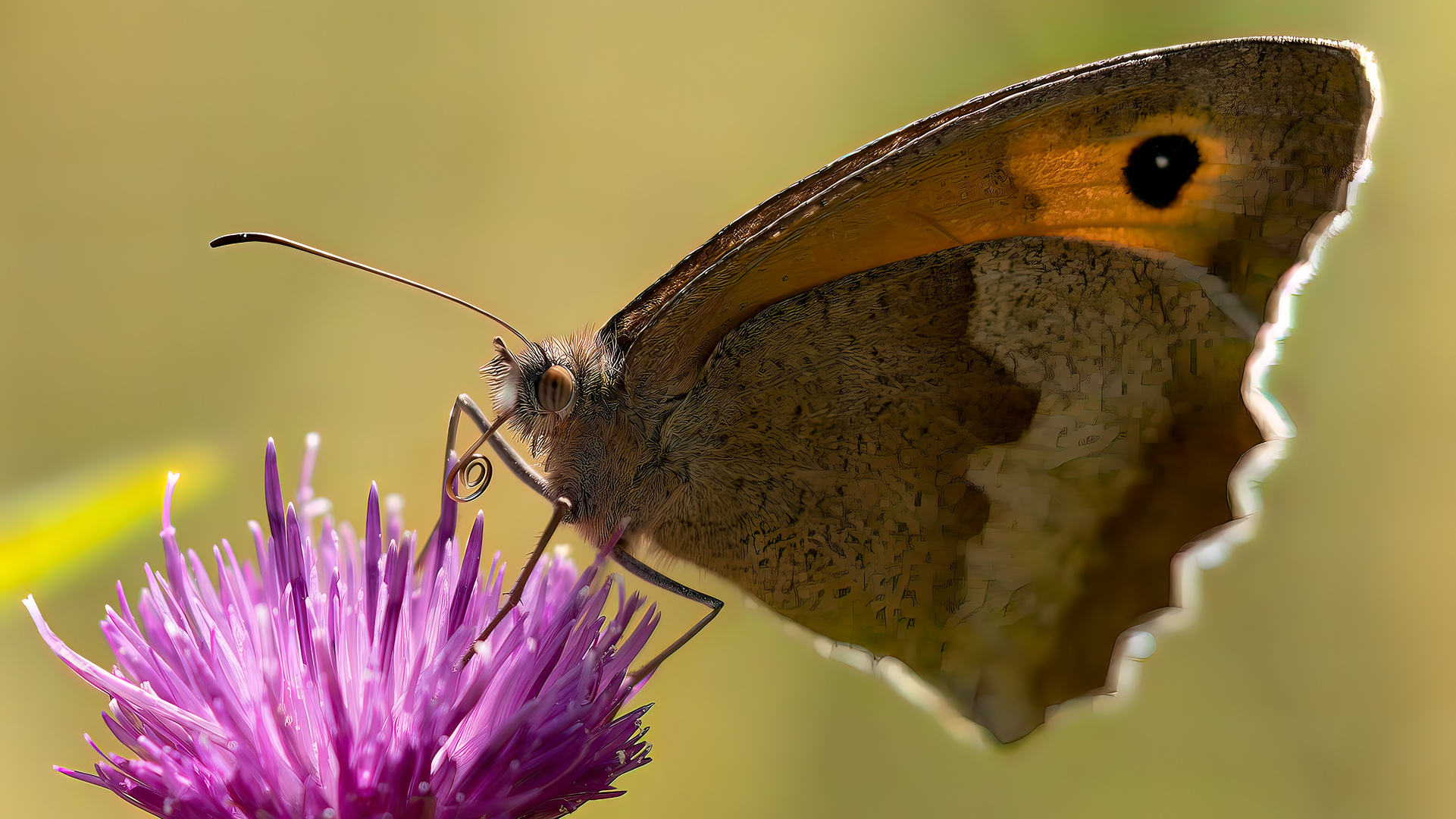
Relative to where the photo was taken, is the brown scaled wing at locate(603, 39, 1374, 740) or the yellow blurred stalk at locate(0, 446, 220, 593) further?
the brown scaled wing at locate(603, 39, 1374, 740)

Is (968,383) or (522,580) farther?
(968,383)

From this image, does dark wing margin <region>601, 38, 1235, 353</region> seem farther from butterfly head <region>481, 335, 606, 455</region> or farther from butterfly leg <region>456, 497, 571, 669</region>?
butterfly leg <region>456, 497, 571, 669</region>

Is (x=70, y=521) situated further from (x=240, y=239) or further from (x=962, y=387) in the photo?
(x=962, y=387)

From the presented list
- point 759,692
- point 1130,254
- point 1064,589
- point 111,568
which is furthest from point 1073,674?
point 111,568

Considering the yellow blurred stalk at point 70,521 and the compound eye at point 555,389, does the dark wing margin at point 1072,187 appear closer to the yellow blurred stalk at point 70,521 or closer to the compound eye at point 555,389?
the compound eye at point 555,389

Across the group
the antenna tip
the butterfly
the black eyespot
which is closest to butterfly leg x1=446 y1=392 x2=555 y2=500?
the butterfly

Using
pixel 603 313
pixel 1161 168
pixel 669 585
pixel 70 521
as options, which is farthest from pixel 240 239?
pixel 603 313
